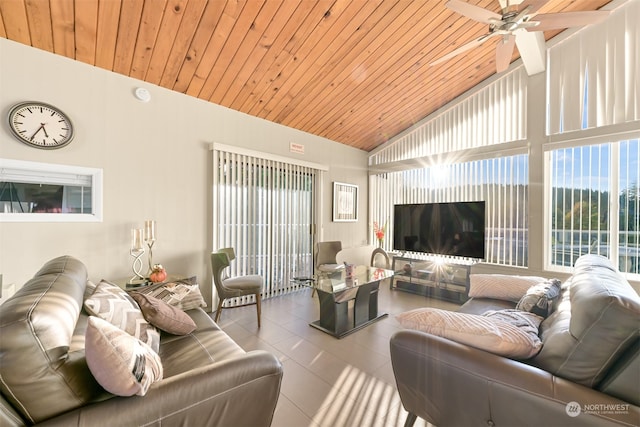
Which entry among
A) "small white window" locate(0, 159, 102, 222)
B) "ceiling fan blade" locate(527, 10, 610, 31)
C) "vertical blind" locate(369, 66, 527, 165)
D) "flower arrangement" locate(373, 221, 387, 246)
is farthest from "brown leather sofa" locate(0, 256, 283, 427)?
"vertical blind" locate(369, 66, 527, 165)

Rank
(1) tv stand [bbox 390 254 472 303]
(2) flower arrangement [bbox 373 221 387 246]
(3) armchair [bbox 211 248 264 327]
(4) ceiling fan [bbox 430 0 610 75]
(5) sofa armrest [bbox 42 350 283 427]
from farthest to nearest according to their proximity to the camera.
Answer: (2) flower arrangement [bbox 373 221 387 246] < (1) tv stand [bbox 390 254 472 303] < (3) armchair [bbox 211 248 264 327] < (4) ceiling fan [bbox 430 0 610 75] < (5) sofa armrest [bbox 42 350 283 427]

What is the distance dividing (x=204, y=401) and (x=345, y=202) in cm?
441

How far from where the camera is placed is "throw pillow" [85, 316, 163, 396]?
0.92 meters

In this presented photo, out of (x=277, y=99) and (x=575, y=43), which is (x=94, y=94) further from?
(x=575, y=43)

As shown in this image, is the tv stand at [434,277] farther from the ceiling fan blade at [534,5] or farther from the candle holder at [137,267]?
the candle holder at [137,267]

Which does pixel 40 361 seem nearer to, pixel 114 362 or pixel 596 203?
pixel 114 362

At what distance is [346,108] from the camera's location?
13.4 feet

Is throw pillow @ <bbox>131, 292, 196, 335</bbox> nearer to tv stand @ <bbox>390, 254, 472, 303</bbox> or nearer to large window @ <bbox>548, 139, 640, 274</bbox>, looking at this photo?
tv stand @ <bbox>390, 254, 472, 303</bbox>

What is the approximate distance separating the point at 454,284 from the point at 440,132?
2.61m

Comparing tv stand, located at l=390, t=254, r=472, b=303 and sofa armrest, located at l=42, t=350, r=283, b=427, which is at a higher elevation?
sofa armrest, located at l=42, t=350, r=283, b=427

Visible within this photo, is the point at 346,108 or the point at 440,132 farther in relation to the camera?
the point at 440,132

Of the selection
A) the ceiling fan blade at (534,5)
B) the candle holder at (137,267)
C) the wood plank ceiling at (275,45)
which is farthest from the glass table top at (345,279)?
the ceiling fan blade at (534,5)

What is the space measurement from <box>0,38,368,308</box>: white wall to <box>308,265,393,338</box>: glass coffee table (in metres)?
1.56

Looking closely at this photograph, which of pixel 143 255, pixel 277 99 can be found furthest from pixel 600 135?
pixel 143 255
